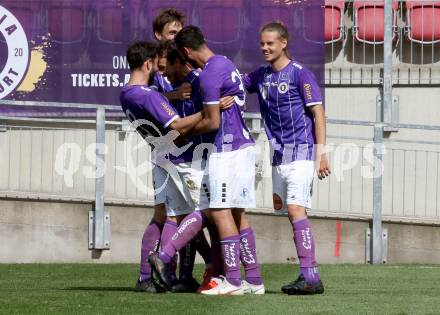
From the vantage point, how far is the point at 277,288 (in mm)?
9758

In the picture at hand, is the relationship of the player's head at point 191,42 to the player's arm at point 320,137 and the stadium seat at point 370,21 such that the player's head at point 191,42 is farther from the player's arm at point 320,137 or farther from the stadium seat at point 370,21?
the stadium seat at point 370,21

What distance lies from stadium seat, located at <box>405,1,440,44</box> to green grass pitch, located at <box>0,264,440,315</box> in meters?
4.32

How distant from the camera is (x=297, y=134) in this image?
8945mm

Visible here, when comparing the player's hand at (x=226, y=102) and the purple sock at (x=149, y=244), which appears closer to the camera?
the player's hand at (x=226, y=102)

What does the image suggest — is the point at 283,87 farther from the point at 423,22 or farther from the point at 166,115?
the point at 423,22

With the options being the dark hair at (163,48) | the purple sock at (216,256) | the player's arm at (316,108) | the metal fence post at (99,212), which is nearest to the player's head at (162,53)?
the dark hair at (163,48)

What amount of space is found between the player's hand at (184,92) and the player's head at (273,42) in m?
0.56

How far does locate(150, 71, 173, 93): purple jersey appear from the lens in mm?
9375

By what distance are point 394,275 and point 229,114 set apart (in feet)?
9.37

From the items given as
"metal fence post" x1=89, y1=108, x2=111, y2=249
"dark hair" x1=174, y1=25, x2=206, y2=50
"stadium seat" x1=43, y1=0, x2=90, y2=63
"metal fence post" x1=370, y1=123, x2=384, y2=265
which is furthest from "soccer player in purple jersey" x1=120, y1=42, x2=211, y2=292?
"stadium seat" x1=43, y1=0, x2=90, y2=63

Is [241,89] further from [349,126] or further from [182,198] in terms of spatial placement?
[349,126]

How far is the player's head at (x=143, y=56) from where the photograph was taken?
29.5ft

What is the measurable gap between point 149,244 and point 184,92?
49.6 inches

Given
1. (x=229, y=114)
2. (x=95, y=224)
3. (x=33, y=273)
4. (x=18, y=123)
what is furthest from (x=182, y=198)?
(x=18, y=123)
